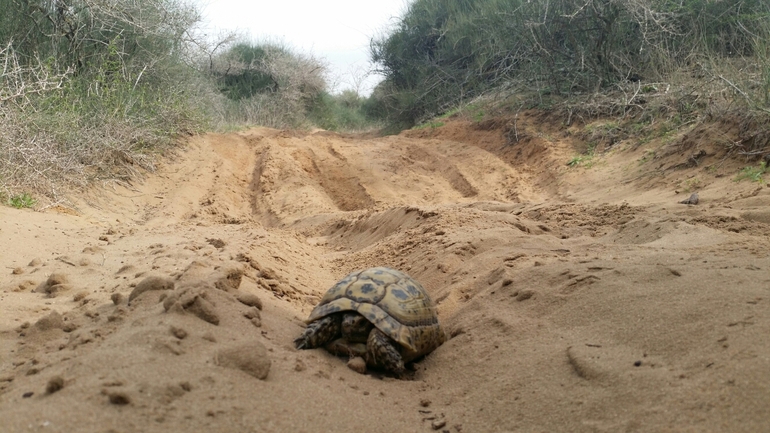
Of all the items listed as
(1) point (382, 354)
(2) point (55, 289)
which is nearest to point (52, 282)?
(2) point (55, 289)

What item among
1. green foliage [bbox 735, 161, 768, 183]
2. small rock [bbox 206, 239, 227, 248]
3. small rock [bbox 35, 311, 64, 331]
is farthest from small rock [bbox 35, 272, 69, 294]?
green foliage [bbox 735, 161, 768, 183]

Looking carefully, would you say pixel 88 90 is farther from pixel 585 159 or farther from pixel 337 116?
pixel 337 116

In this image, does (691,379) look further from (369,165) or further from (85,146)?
(369,165)

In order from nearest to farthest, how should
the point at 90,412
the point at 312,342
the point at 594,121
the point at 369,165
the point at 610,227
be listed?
the point at 90,412 < the point at 312,342 < the point at 610,227 < the point at 594,121 < the point at 369,165

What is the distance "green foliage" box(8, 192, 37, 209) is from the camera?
21.9 ft

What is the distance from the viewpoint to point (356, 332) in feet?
11.5

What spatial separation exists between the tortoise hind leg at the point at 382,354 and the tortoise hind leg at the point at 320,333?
241mm

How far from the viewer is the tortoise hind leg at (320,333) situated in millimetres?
3465

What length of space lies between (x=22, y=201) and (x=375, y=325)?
5301mm

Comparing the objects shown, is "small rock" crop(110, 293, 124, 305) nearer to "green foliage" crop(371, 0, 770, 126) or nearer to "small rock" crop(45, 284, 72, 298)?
"small rock" crop(45, 284, 72, 298)

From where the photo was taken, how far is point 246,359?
2684 millimetres

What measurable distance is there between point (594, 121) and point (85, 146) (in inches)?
352

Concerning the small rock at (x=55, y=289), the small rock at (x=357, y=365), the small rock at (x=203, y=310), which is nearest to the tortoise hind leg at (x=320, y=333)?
the small rock at (x=357, y=365)

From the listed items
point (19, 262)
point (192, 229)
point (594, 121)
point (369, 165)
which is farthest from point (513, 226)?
point (369, 165)
